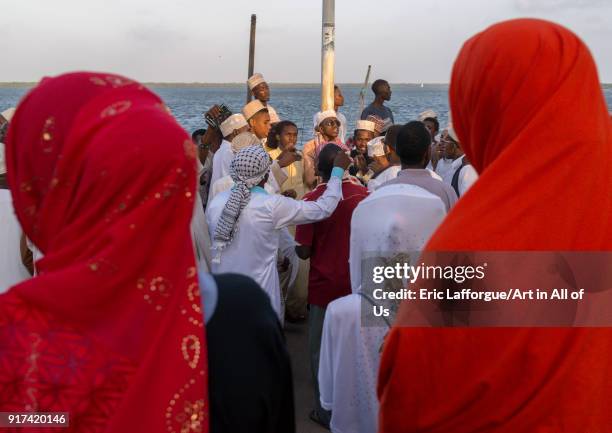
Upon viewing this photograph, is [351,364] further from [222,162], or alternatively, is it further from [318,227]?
[222,162]

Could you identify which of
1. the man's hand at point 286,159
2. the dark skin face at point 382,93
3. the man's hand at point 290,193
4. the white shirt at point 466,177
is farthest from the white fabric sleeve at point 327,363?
the dark skin face at point 382,93

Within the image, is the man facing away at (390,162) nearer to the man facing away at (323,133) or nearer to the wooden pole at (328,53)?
the man facing away at (323,133)

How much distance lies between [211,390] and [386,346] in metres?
0.64

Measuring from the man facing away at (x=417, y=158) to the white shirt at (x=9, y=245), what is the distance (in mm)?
2290

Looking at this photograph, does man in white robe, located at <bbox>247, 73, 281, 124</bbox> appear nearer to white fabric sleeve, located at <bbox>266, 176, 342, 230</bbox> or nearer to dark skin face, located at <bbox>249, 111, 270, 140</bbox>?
dark skin face, located at <bbox>249, 111, 270, 140</bbox>

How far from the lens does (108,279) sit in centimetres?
176

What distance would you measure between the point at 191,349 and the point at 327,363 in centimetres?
255

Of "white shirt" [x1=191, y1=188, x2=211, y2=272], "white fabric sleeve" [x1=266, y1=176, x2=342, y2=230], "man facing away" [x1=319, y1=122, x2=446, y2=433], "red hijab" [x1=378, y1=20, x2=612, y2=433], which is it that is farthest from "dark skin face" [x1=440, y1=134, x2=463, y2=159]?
"red hijab" [x1=378, y1=20, x2=612, y2=433]

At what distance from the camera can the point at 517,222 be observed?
2223 millimetres

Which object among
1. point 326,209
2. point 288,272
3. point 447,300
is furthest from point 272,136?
point 447,300

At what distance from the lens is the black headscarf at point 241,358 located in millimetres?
1910

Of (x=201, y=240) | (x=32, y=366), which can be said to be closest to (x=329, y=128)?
(x=201, y=240)

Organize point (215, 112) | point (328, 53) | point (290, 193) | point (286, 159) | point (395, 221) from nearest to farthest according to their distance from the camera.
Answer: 1. point (395, 221)
2. point (290, 193)
3. point (286, 159)
4. point (215, 112)
5. point (328, 53)

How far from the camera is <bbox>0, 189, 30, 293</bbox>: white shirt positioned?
468 cm
